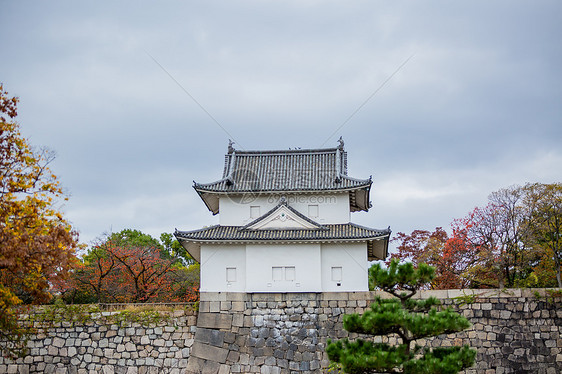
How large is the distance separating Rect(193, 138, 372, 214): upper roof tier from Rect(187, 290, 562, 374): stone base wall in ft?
14.4

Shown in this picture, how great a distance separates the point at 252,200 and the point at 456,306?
932cm

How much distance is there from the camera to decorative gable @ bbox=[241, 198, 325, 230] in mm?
21656

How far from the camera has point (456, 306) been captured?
20688mm

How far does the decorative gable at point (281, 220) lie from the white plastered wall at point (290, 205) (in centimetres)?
81

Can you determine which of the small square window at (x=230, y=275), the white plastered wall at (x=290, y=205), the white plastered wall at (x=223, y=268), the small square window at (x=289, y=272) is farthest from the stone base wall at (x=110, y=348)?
the white plastered wall at (x=290, y=205)

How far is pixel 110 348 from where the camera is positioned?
832 inches

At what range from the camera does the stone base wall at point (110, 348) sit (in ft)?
68.6

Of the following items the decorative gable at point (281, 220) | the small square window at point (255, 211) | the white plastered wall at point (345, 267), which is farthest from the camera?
the small square window at point (255, 211)

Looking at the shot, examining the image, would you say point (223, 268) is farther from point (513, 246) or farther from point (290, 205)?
point (513, 246)

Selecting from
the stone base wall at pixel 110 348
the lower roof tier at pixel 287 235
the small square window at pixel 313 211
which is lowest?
the stone base wall at pixel 110 348

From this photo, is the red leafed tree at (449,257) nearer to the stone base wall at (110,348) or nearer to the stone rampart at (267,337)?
the stone rampart at (267,337)

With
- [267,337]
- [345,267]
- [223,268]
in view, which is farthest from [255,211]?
[267,337]

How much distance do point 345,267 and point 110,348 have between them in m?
9.96

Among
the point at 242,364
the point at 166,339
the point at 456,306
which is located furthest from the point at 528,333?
A: the point at 166,339
